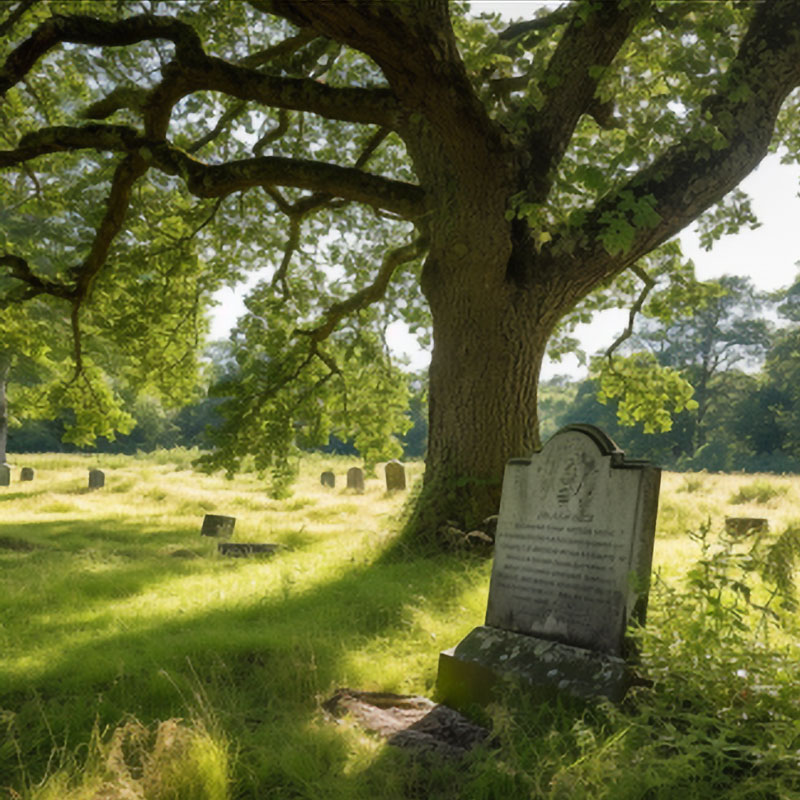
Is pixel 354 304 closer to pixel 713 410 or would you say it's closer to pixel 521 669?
pixel 521 669

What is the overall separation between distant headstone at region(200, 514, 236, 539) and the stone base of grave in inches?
355

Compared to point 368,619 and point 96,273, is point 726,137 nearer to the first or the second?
point 368,619

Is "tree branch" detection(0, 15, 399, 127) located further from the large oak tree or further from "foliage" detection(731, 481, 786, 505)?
"foliage" detection(731, 481, 786, 505)

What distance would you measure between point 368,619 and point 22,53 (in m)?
7.48

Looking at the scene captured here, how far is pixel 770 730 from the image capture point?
3127 millimetres

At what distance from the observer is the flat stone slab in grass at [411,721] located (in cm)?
401

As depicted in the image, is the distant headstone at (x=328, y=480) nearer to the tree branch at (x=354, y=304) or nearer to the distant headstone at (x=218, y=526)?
the distant headstone at (x=218, y=526)

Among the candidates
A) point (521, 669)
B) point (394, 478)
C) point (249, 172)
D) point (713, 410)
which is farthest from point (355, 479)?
point (713, 410)

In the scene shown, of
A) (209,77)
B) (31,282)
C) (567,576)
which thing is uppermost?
(209,77)

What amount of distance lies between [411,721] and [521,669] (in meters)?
0.81

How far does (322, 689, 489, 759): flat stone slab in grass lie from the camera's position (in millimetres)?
4008

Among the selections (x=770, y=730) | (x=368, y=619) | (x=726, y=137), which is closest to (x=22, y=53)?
(x=368, y=619)

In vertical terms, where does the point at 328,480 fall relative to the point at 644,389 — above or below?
below

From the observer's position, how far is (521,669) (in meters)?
4.66
